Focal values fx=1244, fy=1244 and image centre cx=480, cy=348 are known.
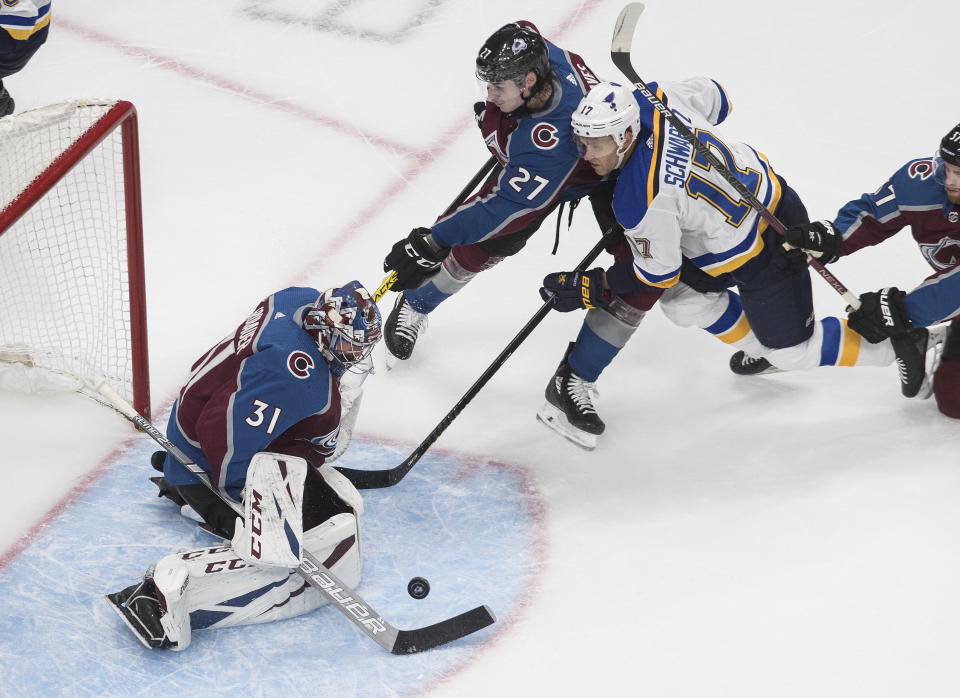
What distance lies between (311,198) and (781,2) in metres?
2.31

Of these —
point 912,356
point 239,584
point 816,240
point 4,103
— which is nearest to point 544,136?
point 816,240

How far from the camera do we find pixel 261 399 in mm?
2699

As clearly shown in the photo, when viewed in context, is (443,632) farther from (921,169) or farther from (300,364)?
(921,169)

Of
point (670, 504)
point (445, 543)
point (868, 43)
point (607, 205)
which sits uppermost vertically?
point (868, 43)

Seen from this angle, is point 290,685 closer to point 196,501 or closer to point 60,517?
point 196,501

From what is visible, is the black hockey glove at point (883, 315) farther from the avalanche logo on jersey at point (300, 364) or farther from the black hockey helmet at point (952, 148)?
the avalanche logo on jersey at point (300, 364)

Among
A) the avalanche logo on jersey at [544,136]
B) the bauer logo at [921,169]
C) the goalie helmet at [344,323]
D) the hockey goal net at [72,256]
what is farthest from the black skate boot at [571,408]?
the hockey goal net at [72,256]

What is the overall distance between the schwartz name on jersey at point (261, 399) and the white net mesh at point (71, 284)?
2.09 feet

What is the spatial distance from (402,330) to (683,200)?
1.04 metres

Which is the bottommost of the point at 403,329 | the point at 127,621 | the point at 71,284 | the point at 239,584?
the point at 127,621

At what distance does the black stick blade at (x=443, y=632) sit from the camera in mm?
2859

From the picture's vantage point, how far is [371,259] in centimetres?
415

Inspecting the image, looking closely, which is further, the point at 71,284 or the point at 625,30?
the point at 71,284

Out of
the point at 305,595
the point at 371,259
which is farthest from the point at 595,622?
the point at 371,259
